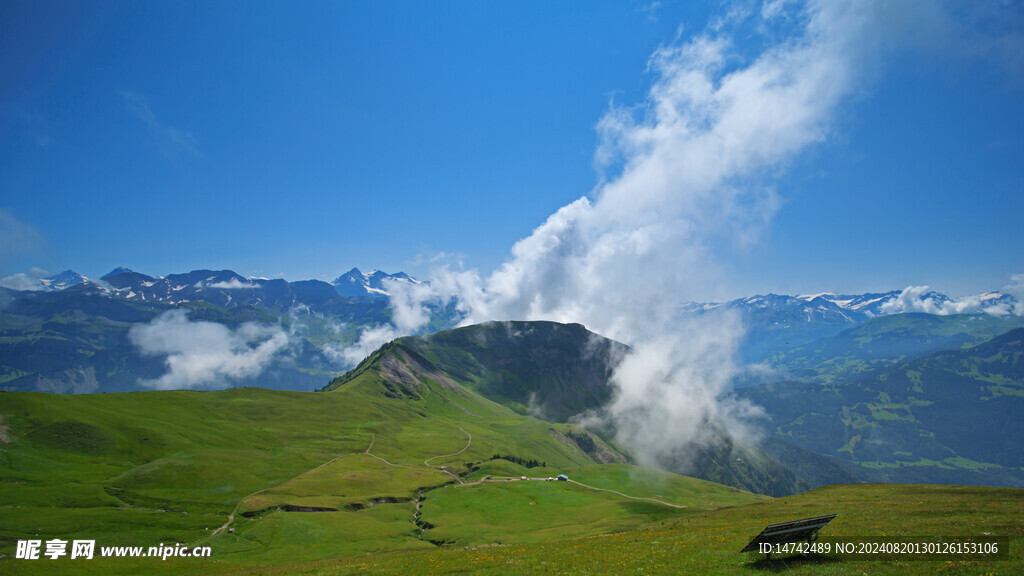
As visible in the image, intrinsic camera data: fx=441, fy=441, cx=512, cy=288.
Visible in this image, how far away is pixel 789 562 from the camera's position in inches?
1131

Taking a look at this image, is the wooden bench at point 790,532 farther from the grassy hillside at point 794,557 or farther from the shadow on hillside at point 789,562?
the grassy hillside at point 794,557

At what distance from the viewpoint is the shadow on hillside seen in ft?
90.8

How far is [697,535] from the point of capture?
4459cm

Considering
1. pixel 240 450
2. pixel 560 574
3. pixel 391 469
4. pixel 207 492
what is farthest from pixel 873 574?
pixel 240 450

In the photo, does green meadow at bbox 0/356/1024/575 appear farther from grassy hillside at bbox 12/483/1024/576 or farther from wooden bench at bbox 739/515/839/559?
wooden bench at bbox 739/515/839/559

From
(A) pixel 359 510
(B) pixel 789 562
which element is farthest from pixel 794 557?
(A) pixel 359 510

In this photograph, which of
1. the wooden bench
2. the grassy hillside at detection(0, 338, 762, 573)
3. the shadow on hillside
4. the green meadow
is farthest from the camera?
the grassy hillside at detection(0, 338, 762, 573)

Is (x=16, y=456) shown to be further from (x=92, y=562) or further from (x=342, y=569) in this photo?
(x=342, y=569)

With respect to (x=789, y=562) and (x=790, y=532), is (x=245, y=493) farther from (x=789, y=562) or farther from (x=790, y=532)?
(x=790, y=532)

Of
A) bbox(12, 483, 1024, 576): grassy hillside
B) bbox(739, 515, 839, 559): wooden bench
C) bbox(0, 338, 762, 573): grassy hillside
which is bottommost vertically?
bbox(0, 338, 762, 573): grassy hillside

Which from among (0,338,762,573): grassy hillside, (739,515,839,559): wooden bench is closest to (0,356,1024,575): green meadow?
(0,338,762,573): grassy hillside

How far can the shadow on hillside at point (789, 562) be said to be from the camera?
1090 inches

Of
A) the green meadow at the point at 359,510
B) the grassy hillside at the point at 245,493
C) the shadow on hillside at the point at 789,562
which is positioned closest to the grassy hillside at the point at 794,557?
the shadow on hillside at the point at 789,562

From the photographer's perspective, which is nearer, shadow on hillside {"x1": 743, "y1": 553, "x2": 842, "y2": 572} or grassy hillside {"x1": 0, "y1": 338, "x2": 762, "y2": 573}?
shadow on hillside {"x1": 743, "y1": 553, "x2": 842, "y2": 572}
